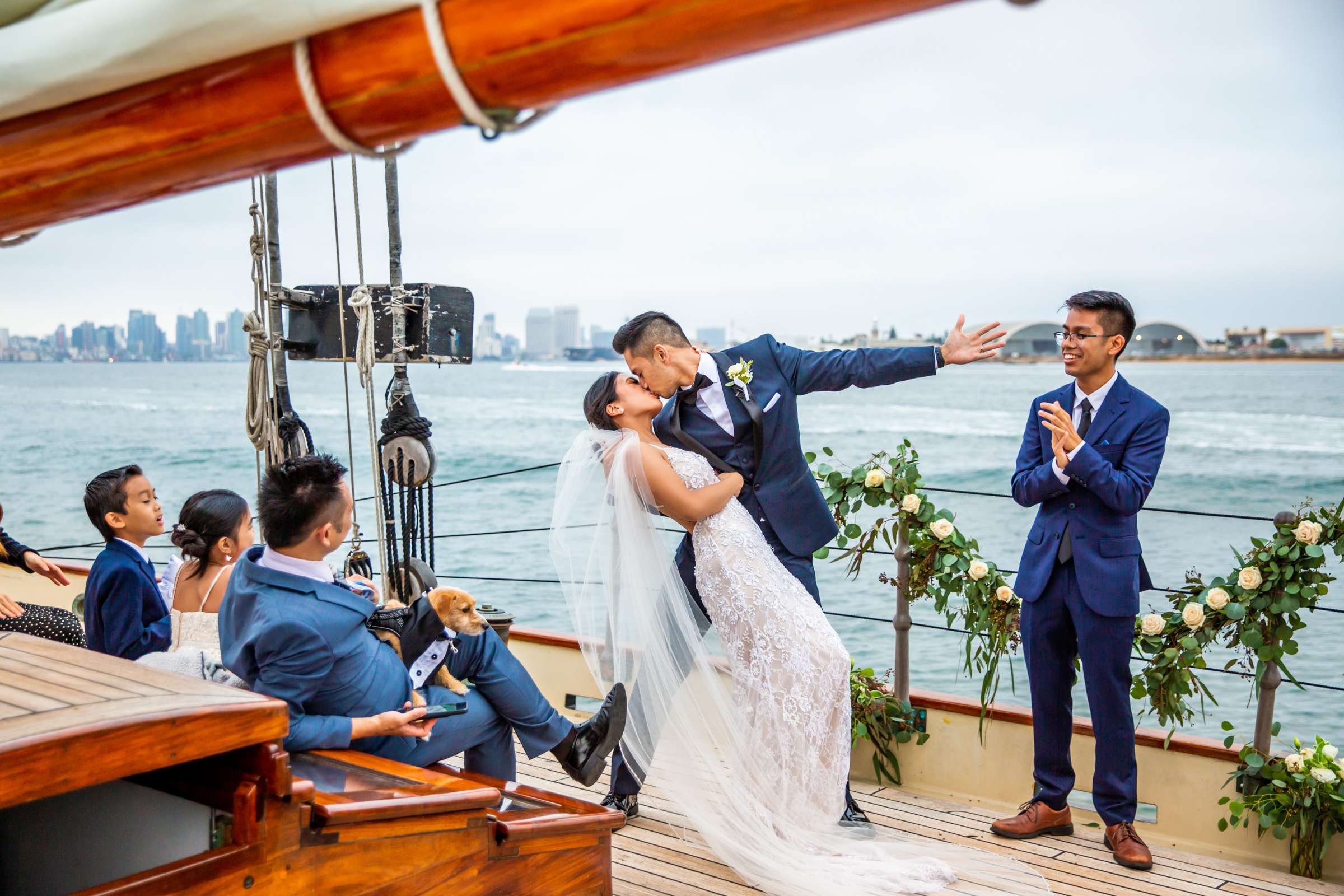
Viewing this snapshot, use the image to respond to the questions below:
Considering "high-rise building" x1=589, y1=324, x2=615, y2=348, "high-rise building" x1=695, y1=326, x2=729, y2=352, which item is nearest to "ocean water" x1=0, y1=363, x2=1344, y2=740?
"high-rise building" x1=589, y1=324, x2=615, y2=348

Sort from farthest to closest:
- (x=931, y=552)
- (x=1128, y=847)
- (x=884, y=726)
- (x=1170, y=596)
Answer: (x=931, y=552), (x=884, y=726), (x=1170, y=596), (x=1128, y=847)

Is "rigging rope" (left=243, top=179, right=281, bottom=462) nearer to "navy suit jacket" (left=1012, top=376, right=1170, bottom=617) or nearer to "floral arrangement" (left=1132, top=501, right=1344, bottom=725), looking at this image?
"navy suit jacket" (left=1012, top=376, right=1170, bottom=617)

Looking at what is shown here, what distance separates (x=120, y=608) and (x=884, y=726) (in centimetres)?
233

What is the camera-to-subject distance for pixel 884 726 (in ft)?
12.0

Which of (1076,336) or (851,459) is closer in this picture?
(1076,336)

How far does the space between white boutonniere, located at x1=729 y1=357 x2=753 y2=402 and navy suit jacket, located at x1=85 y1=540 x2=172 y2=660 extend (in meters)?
1.73

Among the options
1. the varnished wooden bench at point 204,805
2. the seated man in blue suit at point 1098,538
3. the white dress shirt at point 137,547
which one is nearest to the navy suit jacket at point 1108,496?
the seated man in blue suit at point 1098,538

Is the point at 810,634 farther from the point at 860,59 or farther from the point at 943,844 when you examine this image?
the point at 860,59

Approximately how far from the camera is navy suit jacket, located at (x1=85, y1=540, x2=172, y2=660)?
297 cm

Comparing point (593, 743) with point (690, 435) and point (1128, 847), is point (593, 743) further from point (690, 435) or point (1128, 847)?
point (1128, 847)

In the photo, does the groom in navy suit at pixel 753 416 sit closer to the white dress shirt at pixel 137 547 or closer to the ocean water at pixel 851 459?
the white dress shirt at pixel 137 547

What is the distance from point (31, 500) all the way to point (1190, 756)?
30.5 meters

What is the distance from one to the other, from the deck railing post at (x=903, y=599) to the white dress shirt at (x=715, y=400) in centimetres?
80

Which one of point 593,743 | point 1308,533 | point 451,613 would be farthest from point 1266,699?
point 451,613
